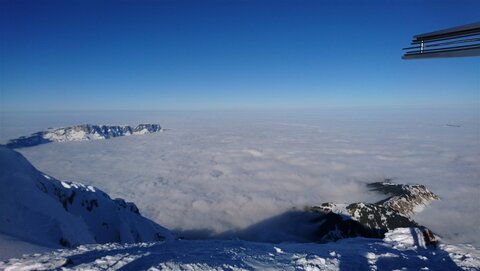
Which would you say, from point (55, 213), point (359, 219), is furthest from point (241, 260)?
point (359, 219)

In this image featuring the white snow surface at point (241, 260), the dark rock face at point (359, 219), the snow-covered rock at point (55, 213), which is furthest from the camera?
the dark rock face at point (359, 219)

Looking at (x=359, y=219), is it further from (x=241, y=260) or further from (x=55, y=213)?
(x=241, y=260)

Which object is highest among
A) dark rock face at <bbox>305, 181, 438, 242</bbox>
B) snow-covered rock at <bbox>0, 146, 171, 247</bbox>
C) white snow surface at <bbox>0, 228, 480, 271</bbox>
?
white snow surface at <bbox>0, 228, 480, 271</bbox>

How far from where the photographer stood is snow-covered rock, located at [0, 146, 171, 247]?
81.9 ft

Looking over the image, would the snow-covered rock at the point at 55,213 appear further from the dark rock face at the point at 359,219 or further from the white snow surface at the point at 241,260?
the dark rock face at the point at 359,219

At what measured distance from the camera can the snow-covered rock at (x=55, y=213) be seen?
25.0 meters

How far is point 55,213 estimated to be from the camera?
32594 millimetres

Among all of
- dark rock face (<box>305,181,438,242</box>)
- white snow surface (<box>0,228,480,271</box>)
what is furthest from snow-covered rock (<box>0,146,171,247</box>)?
dark rock face (<box>305,181,438,242</box>)

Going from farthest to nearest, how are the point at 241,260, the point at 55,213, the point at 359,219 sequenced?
the point at 359,219, the point at 55,213, the point at 241,260

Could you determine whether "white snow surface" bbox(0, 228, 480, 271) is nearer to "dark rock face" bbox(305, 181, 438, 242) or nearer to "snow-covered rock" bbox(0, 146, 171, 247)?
"snow-covered rock" bbox(0, 146, 171, 247)

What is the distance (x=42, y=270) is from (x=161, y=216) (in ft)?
467

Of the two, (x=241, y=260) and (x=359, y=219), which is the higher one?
(x=241, y=260)

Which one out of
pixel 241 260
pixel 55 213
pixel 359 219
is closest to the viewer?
pixel 241 260

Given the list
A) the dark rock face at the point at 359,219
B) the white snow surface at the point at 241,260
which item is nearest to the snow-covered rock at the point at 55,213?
the white snow surface at the point at 241,260
